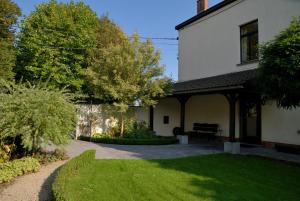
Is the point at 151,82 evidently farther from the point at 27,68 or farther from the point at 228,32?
the point at 27,68

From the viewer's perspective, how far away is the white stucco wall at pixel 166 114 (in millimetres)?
17922

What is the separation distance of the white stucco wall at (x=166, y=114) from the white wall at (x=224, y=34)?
190 cm

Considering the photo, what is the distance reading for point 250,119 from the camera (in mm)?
12680

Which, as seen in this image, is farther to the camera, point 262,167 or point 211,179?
point 262,167

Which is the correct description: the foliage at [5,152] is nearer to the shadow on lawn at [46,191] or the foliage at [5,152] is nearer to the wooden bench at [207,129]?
the shadow on lawn at [46,191]

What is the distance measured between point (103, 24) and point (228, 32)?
11991 millimetres

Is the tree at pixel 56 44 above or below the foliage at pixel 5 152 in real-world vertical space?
above

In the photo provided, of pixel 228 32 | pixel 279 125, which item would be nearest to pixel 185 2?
pixel 228 32

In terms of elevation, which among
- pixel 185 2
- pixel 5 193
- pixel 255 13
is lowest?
pixel 5 193

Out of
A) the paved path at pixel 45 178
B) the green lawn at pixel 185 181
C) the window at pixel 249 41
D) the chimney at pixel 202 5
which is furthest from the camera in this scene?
the chimney at pixel 202 5

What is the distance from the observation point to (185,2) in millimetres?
17641

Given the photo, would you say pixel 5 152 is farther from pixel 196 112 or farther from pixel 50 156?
pixel 196 112

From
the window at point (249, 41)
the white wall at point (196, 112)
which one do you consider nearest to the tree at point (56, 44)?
the white wall at point (196, 112)

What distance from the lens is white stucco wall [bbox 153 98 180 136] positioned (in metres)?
17.9
